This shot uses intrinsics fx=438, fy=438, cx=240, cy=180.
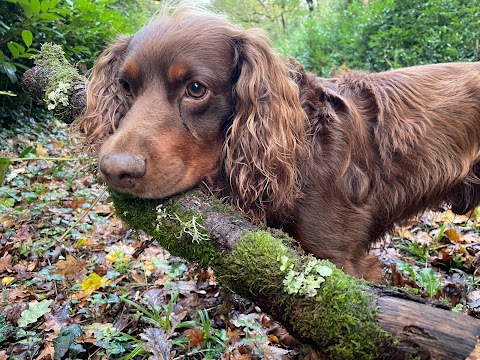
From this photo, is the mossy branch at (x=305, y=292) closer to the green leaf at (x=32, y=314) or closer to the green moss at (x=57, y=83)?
the green leaf at (x=32, y=314)

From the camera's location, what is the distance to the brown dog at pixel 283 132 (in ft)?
6.98

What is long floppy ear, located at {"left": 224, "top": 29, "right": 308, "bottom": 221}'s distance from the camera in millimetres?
2291

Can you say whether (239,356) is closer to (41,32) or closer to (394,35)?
(41,32)

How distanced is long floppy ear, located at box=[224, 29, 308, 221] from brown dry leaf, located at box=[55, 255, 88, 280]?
1643 millimetres

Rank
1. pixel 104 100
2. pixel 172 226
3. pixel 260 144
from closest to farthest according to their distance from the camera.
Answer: pixel 172 226
pixel 260 144
pixel 104 100

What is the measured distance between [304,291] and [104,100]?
1.82m

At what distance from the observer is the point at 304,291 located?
59.1 inches

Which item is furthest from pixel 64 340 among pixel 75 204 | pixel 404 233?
pixel 404 233

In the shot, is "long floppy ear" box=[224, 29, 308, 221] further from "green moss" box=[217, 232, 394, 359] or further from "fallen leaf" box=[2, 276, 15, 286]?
"fallen leaf" box=[2, 276, 15, 286]

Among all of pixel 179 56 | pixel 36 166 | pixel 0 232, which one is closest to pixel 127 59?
pixel 179 56

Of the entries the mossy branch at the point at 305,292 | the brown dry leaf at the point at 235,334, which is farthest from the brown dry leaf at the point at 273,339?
the mossy branch at the point at 305,292

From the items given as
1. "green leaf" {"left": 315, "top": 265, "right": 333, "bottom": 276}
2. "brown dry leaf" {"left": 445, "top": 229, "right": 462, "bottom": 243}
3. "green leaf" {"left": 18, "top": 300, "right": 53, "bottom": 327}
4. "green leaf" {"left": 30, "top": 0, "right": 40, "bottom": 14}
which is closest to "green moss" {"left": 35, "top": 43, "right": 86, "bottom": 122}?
"green leaf" {"left": 30, "top": 0, "right": 40, "bottom": 14}

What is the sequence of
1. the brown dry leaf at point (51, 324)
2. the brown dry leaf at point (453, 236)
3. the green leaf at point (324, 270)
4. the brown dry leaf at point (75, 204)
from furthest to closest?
the brown dry leaf at point (75, 204) < the brown dry leaf at point (453, 236) < the brown dry leaf at point (51, 324) < the green leaf at point (324, 270)

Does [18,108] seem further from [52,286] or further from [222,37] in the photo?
[222,37]
